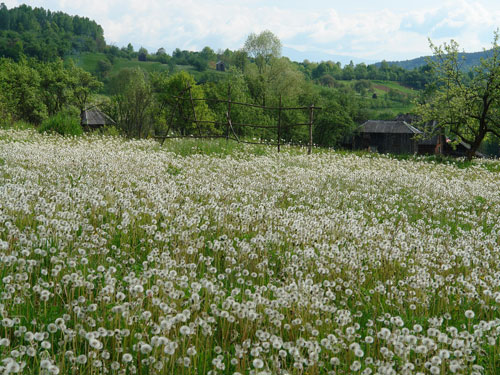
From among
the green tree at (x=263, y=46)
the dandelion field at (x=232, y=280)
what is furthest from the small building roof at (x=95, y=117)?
the dandelion field at (x=232, y=280)

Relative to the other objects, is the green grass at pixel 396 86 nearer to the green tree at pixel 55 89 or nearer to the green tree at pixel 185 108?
the green tree at pixel 185 108

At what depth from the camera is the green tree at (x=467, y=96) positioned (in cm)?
3244

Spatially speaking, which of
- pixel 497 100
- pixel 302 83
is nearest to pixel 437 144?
pixel 302 83

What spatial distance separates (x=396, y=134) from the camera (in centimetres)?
8262

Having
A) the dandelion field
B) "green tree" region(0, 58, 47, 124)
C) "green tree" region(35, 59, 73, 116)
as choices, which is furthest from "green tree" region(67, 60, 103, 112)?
the dandelion field

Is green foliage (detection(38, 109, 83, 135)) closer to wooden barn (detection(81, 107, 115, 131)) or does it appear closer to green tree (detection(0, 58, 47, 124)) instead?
green tree (detection(0, 58, 47, 124))

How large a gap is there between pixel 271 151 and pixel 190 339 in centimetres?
1687

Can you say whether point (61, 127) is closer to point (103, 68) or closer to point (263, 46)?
point (263, 46)

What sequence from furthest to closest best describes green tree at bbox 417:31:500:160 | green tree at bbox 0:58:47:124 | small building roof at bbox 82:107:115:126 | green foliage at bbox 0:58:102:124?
1. small building roof at bbox 82:107:115:126
2. green foliage at bbox 0:58:102:124
3. green tree at bbox 0:58:47:124
4. green tree at bbox 417:31:500:160

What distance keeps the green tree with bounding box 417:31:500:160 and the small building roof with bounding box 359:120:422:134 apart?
46.9m

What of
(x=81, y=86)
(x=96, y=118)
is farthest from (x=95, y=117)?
(x=81, y=86)

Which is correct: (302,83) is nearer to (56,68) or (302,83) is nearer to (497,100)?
(56,68)

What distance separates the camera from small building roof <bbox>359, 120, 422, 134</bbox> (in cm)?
8200

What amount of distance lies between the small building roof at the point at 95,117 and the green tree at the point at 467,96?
57.4 m
